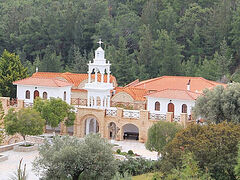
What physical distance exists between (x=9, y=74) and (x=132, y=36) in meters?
31.7

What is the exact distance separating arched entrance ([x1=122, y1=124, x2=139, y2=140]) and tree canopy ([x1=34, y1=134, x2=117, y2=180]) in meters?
14.4

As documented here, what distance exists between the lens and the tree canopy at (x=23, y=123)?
37562 mm

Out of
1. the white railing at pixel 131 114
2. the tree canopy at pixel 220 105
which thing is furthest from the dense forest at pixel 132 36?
the tree canopy at pixel 220 105

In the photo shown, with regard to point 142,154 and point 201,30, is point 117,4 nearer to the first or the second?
point 201,30

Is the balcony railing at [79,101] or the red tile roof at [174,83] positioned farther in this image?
the red tile roof at [174,83]

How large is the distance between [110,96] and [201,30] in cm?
3242

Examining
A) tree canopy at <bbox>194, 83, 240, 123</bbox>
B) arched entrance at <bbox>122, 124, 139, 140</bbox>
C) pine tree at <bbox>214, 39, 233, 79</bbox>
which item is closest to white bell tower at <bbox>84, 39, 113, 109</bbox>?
arched entrance at <bbox>122, 124, 139, 140</bbox>

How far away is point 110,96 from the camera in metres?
46.5

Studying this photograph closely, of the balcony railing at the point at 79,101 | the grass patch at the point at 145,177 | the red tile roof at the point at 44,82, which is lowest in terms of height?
the grass patch at the point at 145,177

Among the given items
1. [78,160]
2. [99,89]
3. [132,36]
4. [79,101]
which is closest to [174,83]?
[79,101]

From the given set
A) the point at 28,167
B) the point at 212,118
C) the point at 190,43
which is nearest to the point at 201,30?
the point at 190,43

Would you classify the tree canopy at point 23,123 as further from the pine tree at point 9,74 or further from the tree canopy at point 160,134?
the pine tree at point 9,74

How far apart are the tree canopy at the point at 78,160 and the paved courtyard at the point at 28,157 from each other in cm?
233

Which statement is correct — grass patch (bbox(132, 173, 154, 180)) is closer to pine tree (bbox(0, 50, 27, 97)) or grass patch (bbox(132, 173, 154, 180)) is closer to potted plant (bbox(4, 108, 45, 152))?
potted plant (bbox(4, 108, 45, 152))
